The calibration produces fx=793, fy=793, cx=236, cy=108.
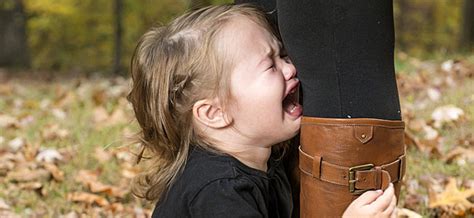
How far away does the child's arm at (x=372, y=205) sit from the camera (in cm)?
164

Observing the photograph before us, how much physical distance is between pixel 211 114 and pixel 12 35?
837 centimetres

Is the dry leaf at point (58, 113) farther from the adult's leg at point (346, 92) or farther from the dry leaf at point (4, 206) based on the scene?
the adult's leg at point (346, 92)

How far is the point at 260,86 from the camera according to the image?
5.78ft

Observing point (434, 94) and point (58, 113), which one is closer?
point (434, 94)

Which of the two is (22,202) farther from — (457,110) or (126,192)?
(457,110)

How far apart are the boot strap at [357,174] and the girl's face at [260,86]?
15 cm

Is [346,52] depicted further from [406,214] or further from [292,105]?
[406,214]

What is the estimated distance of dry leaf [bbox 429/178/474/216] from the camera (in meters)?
2.42

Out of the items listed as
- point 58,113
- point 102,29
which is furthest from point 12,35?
point 58,113

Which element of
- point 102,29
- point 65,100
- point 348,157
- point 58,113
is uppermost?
point 348,157

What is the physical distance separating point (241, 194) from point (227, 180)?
0.14ft

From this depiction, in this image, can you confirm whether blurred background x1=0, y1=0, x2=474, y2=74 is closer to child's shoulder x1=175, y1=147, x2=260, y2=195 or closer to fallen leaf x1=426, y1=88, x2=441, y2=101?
fallen leaf x1=426, y1=88, x2=441, y2=101

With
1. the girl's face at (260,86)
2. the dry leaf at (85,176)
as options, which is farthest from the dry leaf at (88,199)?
the girl's face at (260,86)

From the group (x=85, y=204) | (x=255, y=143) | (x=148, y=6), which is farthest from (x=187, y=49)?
(x=148, y=6)
